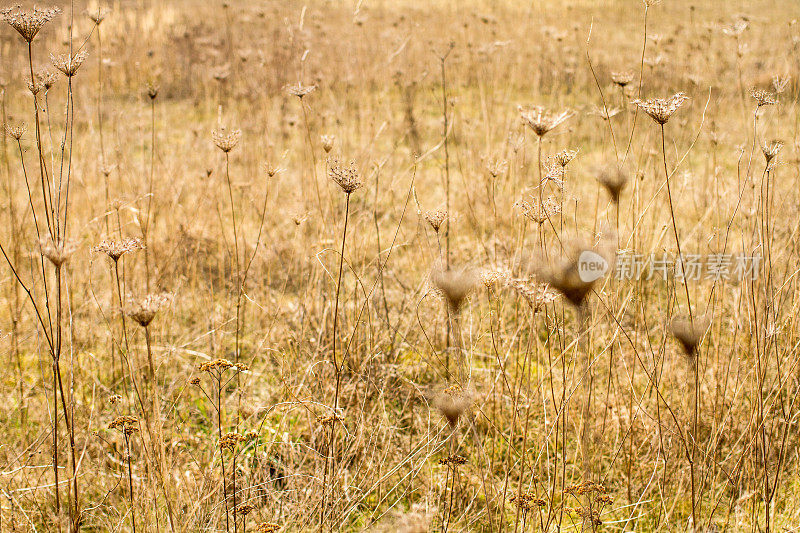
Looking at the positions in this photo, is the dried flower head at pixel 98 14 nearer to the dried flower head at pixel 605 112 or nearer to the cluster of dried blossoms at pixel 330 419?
the cluster of dried blossoms at pixel 330 419

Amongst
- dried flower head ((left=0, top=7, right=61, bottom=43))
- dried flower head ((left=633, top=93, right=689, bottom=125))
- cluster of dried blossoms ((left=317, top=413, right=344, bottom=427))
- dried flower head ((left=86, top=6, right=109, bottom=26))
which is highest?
dried flower head ((left=86, top=6, right=109, bottom=26))

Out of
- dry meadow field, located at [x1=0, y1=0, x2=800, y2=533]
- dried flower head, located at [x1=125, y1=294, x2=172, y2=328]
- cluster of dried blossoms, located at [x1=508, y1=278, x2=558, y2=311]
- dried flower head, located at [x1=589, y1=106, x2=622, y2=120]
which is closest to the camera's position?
dried flower head, located at [x1=125, y1=294, x2=172, y2=328]

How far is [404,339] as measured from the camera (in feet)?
7.57

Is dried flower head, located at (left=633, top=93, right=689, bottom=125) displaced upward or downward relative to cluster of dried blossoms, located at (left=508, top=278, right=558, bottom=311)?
upward

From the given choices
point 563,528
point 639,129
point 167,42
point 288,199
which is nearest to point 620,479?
point 563,528

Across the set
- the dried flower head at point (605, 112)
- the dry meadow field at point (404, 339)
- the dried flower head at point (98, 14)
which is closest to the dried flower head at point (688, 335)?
the dry meadow field at point (404, 339)

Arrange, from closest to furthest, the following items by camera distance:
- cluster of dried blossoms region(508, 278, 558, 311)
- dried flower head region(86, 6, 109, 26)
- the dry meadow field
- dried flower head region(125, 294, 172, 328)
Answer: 1. dried flower head region(125, 294, 172, 328)
2. cluster of dried blossoms region(508, 278, 558, 311)
3. the dry meadow field
4. dried flower head region(86, 6, 109, 26)

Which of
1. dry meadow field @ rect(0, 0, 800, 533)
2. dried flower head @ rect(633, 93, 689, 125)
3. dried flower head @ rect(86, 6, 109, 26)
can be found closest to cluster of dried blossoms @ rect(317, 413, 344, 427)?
dry meadow field @ rect(0, 0, 800, 533)

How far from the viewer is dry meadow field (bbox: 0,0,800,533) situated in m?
1.60

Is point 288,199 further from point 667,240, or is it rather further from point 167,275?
point 667,240

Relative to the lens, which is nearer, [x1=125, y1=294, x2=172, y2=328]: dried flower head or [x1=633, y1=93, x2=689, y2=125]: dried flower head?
[x1=125, y1=294, x2=172, y2=328]: dried flower head

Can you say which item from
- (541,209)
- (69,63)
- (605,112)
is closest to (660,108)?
(541,209)

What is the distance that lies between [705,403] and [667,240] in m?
1.49

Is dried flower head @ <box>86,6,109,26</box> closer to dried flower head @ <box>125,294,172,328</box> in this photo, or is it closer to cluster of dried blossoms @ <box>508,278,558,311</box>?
dried flower head @ <box>125,294,172,328</box>
